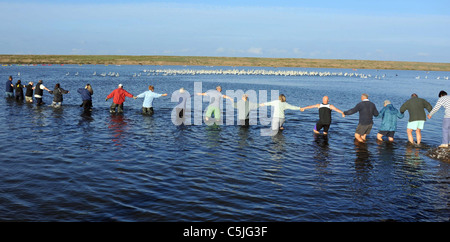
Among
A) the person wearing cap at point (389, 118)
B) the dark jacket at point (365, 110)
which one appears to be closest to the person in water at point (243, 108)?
the dark jacket at point (365, 110)

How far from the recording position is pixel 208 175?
1146 centimetres

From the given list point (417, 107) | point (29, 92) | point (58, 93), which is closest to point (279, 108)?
A: point (417, 107)

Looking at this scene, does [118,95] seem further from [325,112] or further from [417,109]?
[417,109]

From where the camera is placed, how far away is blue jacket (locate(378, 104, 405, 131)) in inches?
664

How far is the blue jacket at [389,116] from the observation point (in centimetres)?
1688

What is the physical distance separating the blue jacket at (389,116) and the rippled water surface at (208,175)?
0.97 metres

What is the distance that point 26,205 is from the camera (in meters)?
8.53

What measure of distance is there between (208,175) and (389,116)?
10.4 metres

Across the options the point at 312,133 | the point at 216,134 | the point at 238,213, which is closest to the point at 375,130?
the point at 312,133

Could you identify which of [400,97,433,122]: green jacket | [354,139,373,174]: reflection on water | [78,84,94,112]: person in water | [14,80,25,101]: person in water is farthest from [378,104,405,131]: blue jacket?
[14,80,25,101]: person in water

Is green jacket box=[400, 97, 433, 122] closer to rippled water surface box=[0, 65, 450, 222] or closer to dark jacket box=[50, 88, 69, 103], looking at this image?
rippled water surface box=[0, 65, 450, 222]

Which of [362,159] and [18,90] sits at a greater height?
[18,90]

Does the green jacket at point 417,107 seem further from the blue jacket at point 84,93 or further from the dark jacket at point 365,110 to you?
the blue jacket at point 84,93

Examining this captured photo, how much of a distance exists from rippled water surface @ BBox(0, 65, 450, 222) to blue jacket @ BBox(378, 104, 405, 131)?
966 millimetres
